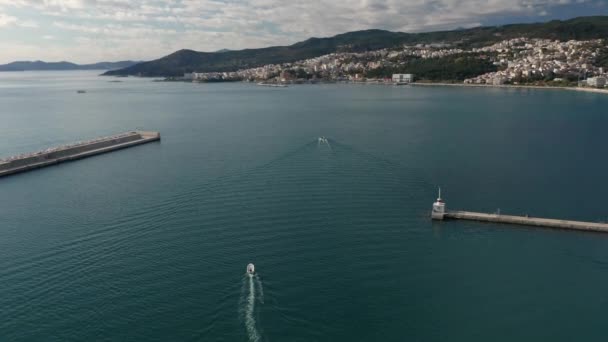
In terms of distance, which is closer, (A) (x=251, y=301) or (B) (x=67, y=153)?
(A) (x=251, y=301)

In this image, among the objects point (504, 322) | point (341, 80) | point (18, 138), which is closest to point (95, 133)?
point (18, 138)

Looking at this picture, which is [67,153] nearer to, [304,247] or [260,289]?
[304,247]

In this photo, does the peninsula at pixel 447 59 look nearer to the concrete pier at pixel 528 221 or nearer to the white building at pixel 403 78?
the white building at pixel 403 78

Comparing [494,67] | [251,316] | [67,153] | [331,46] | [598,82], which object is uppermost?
[331,46]

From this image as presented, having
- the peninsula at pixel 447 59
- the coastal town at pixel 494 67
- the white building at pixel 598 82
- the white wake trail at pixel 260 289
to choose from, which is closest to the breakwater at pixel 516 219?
the white wake trail at pixel 260 289

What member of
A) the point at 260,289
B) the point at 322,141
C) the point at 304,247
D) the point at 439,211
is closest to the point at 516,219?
the point at 439,211

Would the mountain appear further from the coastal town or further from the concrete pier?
the concrete pier
